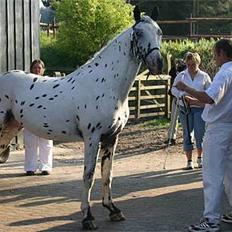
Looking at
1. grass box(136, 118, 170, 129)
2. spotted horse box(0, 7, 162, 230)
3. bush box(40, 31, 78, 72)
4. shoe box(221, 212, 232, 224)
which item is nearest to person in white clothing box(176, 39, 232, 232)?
shoe box(221, 212, 232, 224)

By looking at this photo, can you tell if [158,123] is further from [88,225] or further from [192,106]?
[88,225]

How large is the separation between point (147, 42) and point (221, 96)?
101 centimetres

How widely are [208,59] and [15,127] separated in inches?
490

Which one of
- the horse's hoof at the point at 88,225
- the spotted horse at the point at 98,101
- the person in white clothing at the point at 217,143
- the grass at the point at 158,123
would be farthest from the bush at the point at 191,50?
the horse's hoof at the point at 88,225

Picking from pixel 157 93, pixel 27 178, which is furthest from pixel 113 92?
pixel 157 93

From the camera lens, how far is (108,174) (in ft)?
22.2

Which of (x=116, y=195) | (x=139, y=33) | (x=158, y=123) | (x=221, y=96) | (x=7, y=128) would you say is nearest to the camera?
(x=221, y=96)

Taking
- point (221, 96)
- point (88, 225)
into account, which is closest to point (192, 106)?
point (221, 96)

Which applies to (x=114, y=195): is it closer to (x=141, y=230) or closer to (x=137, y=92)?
(x=141, y=230)

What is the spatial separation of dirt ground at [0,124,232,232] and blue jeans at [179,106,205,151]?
50 centimetres

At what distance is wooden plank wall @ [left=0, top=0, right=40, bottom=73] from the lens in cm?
1159

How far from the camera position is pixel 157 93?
1819 cm

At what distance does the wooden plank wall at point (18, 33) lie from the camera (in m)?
11.6

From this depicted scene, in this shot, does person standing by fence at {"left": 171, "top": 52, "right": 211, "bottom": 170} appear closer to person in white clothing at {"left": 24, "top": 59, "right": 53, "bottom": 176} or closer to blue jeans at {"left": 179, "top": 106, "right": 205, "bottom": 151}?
blue jeans at {"left": 179, "top": 106, "right": 205, "bottom": 151}
